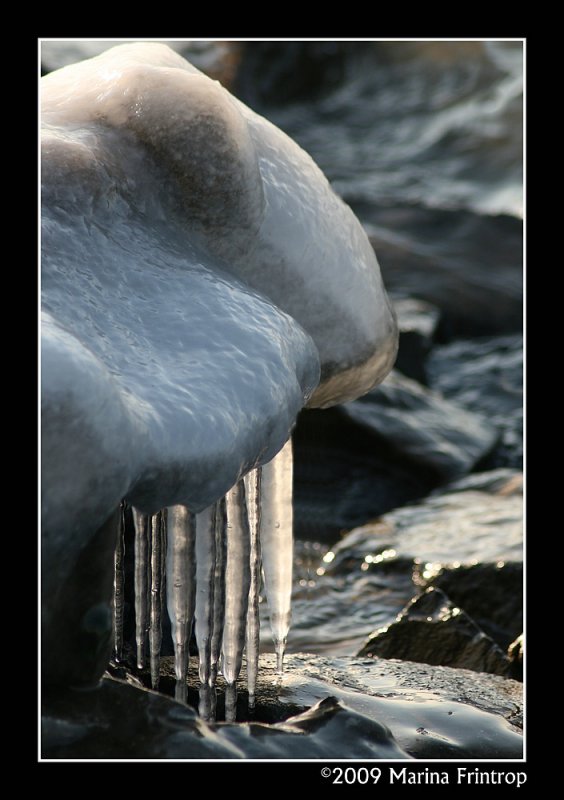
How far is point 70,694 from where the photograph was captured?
6.66 ft

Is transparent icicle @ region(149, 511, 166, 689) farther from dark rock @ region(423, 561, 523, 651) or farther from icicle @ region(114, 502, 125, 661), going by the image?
dark rock @ region(423, 561, 523, 651)

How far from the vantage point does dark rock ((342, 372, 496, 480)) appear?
6113 millimetres

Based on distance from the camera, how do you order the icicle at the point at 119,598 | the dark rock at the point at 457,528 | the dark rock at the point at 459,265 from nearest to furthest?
the icicle at the point at 119,598 → the dark rock at the point at 457,528 → the dark rock at the point at 459,265

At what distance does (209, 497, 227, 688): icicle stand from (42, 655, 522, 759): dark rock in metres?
0.21

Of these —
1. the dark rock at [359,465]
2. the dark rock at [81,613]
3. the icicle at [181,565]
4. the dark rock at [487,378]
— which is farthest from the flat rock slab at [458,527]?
the dark rock at [81,613]

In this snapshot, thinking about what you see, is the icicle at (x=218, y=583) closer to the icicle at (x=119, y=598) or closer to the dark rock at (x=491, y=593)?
the icicle at (x=119, y=598)

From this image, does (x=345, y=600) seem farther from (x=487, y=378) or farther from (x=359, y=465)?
(x=487, y=378)

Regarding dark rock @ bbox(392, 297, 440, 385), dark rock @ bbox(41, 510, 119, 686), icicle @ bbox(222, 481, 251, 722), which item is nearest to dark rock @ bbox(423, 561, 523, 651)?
icicle @ bbox(222, 481, 251, 722)

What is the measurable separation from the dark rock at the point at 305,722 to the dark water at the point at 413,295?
0.8 inches

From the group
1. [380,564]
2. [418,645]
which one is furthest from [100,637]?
[380,564]

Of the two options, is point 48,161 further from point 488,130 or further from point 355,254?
point 488,130

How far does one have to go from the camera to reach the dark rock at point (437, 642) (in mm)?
3602
